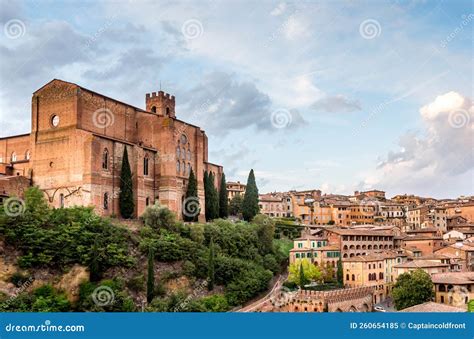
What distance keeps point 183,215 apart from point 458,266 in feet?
82.2

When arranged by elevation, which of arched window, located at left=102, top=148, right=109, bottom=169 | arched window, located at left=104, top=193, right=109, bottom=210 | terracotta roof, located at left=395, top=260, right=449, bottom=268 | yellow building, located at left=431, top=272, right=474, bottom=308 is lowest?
yellow building, located at left=431, top=272, right=474, bottom=308

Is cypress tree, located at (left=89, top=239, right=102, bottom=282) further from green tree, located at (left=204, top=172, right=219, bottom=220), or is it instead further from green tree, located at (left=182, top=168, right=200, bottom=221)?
green tree, located at (left=204, top=172, right=219, bottom=220)

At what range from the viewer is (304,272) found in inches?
1801

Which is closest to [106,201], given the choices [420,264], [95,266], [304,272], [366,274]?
[95,266]

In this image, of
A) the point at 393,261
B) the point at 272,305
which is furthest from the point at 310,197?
the point at 272,305

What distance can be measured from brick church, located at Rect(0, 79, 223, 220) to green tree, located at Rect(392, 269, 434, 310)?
1691 cm

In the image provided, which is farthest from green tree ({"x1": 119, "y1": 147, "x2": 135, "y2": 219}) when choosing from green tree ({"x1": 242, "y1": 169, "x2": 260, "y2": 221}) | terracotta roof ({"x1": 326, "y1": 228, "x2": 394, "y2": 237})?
terracotta roof ({"x1": 326, "y1": 228, "x2": 394, "y2": 237})

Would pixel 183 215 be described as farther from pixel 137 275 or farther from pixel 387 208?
pixel 387 208

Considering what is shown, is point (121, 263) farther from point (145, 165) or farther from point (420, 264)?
point (420, 264)

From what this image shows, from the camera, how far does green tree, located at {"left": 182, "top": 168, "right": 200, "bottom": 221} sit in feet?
156

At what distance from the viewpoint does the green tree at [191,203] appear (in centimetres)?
4766

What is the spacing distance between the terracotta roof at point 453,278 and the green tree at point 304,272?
8792mm

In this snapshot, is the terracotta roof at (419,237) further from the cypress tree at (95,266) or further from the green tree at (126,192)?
the cypress tree at (95,266)

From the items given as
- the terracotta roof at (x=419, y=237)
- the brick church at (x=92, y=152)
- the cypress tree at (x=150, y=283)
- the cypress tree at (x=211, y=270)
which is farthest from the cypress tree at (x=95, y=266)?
the terracotta roof at (x=419, y=237)
